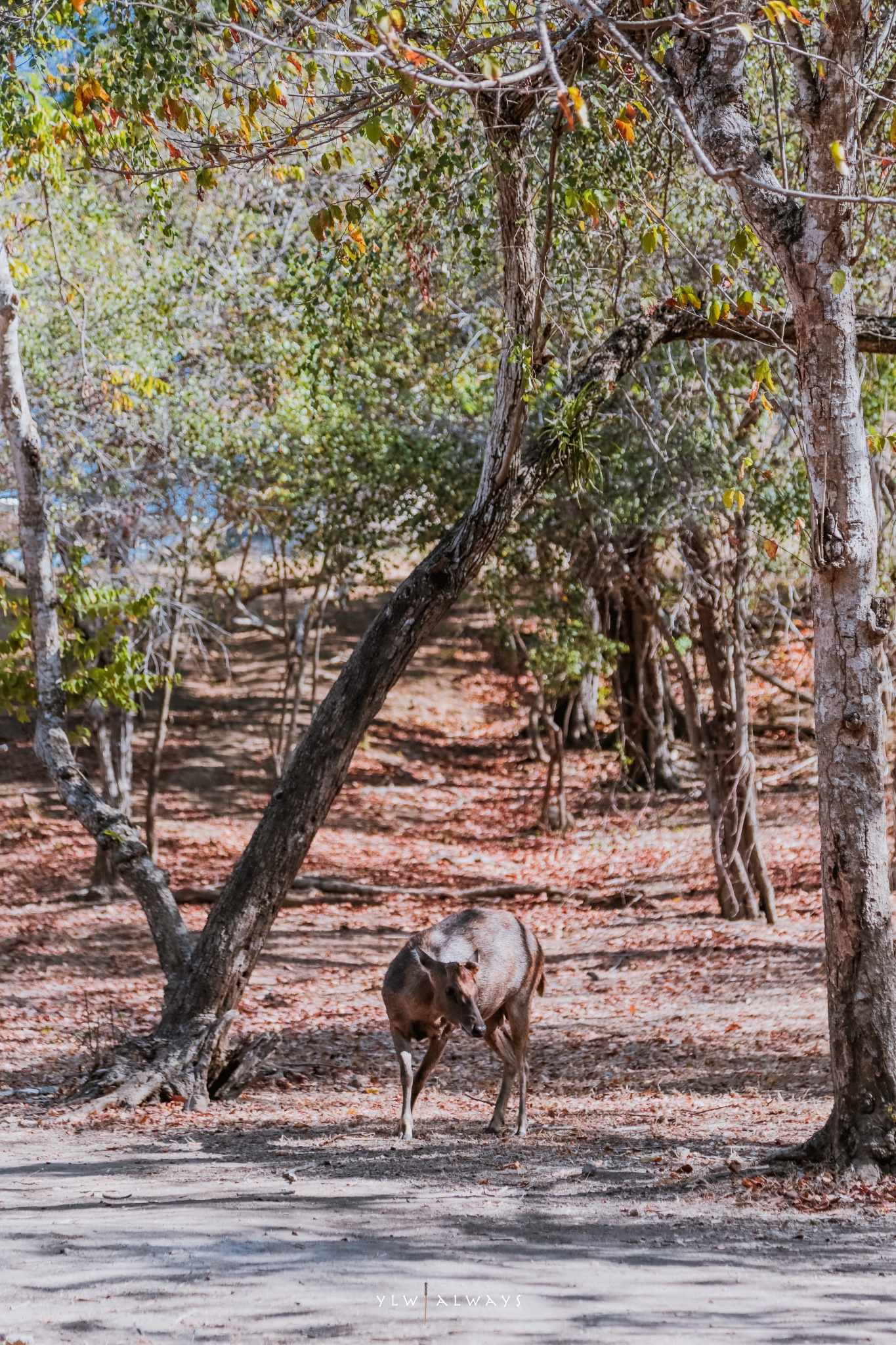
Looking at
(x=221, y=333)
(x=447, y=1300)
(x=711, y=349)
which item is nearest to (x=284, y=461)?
(x=221, y=333)

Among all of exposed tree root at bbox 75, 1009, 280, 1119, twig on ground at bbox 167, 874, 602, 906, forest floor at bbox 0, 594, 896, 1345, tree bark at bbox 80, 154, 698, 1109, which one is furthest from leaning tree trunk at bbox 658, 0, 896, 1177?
twig on ground at bbox 167, 874, 602, 906

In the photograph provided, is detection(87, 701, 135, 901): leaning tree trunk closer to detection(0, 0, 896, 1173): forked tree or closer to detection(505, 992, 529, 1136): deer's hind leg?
detection(505, 992, 529, 1136): deer's hind leg

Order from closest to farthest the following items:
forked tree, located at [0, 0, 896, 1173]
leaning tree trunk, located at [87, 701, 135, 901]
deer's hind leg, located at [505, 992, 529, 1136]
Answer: forked tree, located at [0, 0, 896, 1173], deer's hind leg, located at [505, 992, 529, 1136], leaning tree trunk, located at [87, 701, 135, 901]

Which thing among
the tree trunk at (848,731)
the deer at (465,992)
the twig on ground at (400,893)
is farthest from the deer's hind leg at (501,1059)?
the twig on ground at (400,893)

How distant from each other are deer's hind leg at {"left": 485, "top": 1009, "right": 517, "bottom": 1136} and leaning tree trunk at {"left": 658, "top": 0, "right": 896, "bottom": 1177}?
7.34 feet

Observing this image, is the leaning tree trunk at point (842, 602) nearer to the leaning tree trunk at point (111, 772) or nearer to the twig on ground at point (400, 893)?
the twig on ground at point (400, 893)

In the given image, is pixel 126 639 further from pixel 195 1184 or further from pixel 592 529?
pixel 592 529

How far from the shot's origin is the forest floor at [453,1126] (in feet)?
13.3

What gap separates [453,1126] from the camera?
25.4ft

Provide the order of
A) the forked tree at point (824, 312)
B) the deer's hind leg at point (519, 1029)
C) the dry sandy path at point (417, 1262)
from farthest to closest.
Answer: the deer's hind leg at point (519, 1029) < the forked tree at point (824, 312) < the dry sandy path at point (417, 1262)

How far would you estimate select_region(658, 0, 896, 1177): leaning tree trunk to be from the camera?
18.1ft

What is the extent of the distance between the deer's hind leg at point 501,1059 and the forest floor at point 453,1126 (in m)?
0.26

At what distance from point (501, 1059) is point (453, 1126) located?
0.57 meters

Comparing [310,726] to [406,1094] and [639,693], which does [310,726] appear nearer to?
[406,1094]
